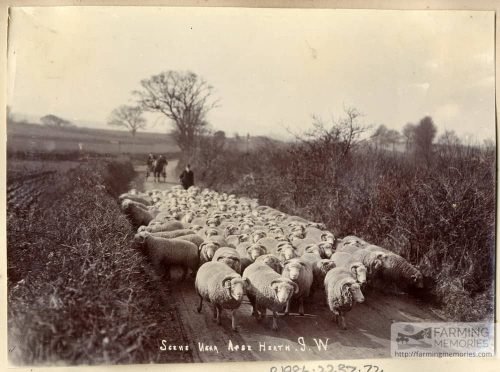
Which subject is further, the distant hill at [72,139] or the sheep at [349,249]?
the sheep at [349,249]

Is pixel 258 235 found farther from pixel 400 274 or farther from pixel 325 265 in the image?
pixel 400 274

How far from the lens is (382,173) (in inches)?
175

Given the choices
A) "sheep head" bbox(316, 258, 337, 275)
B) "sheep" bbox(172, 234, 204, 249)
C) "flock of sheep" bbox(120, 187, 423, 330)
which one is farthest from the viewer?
"sheep" bbox(172, 234, 204, 249)

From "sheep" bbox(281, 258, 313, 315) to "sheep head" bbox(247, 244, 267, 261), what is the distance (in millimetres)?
245

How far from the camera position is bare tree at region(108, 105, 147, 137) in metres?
4.08

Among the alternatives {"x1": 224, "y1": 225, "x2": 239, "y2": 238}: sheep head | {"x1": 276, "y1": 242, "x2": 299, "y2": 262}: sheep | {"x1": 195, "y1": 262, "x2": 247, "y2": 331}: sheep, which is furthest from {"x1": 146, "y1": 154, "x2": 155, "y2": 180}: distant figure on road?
{"x1": 276, "y1": 242, "x2": 299, "y2": 262}: sheep

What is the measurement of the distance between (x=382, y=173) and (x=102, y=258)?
2876 millimetres

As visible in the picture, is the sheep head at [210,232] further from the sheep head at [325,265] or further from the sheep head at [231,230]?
the sheep head at [325,265]

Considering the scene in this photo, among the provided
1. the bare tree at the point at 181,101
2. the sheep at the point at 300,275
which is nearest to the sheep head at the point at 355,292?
the sheep at the point at 300,275

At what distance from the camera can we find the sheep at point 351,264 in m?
4.16

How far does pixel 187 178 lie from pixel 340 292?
1839 millimetres

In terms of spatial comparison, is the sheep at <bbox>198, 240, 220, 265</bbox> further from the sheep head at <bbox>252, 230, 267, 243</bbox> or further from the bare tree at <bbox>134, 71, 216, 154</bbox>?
the bare tree at <bbox>134, 71, 216, 154</bbox>

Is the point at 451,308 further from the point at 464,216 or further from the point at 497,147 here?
the point at 497,147

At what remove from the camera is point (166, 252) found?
416 cm
